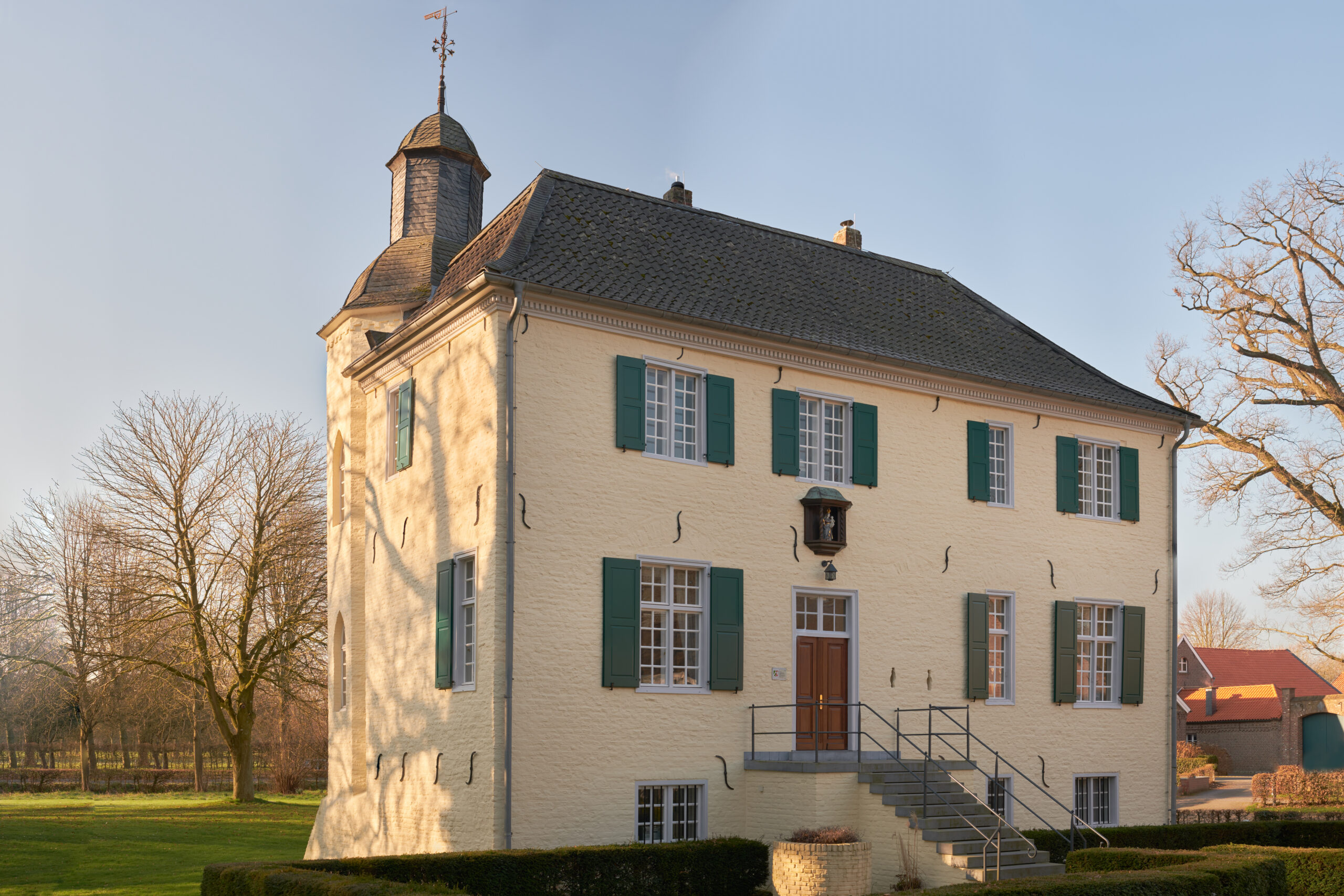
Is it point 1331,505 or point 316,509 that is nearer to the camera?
point 1331,505

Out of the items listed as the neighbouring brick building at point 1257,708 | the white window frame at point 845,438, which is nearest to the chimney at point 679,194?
the white window frame at point 845,438

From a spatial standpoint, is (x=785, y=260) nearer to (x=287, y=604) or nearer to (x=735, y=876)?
(x=735, y=876)

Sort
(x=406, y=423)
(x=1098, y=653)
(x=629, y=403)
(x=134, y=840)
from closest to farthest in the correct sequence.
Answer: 1. (x=629, y=403)
2. (x=406, y=423)
3. (x=1098, y=653)
4. (x=134, y=840)

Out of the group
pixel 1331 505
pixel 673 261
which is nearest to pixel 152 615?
pixel 673 261

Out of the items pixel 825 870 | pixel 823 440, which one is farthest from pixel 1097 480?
pixel 825 870

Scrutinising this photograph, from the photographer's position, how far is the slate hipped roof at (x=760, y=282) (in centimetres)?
1722

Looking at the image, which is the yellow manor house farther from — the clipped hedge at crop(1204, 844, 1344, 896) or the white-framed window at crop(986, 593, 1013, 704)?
the clipped hedge at crop(1204, 844, 1344, 896)

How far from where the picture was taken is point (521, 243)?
1675 centimetres

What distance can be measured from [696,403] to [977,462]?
5.53 metres

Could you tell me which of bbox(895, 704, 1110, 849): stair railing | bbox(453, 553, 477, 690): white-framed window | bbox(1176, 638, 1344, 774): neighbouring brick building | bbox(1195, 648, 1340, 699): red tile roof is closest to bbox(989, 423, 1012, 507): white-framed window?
bbox(895, 704, 1110, 849): stair railing

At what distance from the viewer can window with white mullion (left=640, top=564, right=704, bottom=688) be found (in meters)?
16.4

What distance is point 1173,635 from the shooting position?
22.2 metres

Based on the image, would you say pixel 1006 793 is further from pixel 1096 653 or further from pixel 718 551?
pixel 718 551

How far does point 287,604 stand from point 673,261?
21.0 metres
